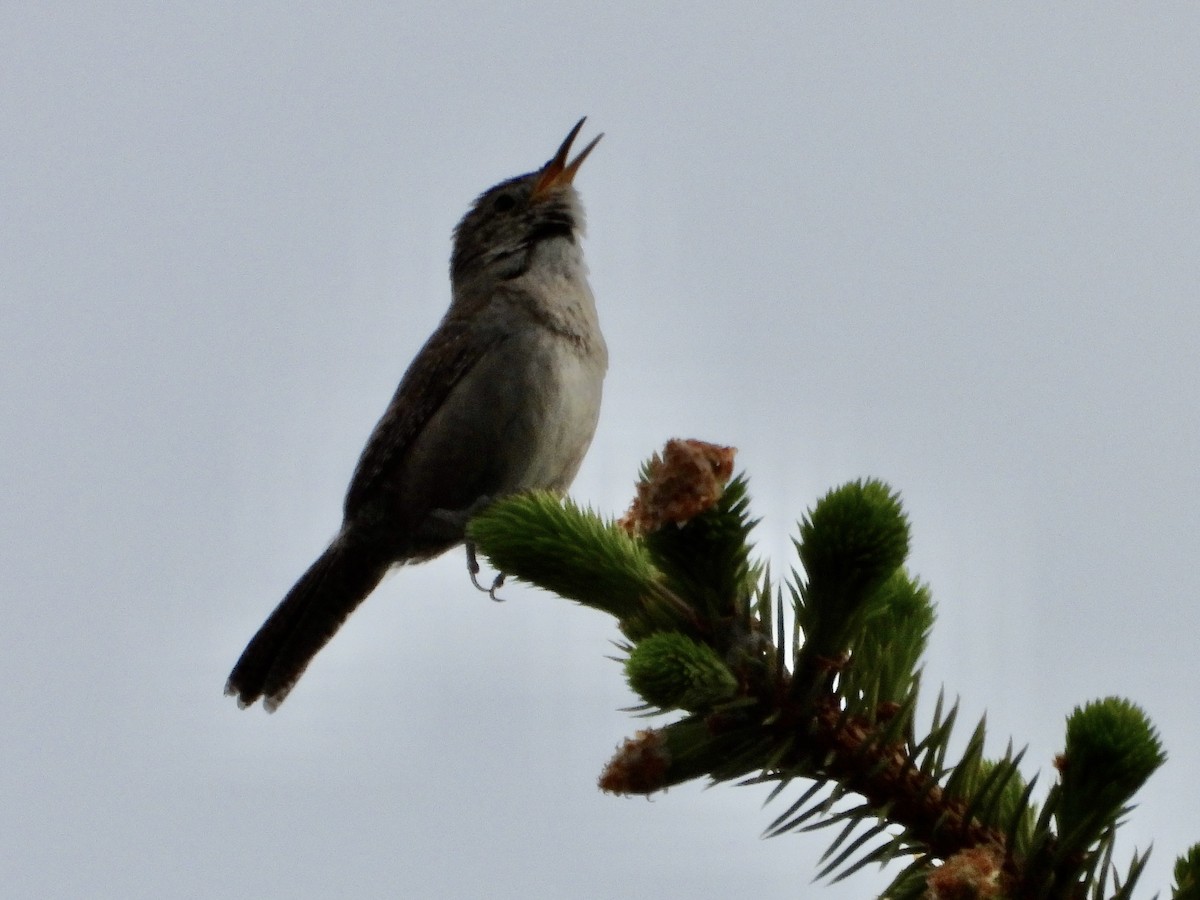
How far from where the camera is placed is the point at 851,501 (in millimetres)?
1576

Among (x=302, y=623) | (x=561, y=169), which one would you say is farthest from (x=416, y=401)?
(x=561, y=169)

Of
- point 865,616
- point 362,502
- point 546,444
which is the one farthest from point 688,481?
point 362,502

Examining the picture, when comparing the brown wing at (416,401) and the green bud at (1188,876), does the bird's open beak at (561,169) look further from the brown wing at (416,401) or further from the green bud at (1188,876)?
the green bud at (1188,876)

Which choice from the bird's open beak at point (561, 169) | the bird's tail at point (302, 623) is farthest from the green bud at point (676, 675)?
the bird's open beak at point (561, 169)

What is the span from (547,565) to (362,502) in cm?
380

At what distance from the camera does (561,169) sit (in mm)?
6520

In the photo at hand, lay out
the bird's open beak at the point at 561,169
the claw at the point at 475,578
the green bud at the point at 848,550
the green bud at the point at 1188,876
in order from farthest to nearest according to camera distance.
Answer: the bird's open beak at the point at 561,169
the claw at the point at 475,578
the green bud at the point at 848,550
the green bud at the point at 1188,876

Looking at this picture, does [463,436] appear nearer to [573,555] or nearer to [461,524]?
[461,524]

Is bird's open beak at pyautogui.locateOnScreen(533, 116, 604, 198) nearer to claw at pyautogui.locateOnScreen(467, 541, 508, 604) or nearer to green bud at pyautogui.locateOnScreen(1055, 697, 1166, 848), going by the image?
claw at pyautogui.locateOnScreen(467, 541, 508, 604)

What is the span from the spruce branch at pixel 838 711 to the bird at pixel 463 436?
120 inches

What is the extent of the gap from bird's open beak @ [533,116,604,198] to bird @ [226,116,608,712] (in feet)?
1.37

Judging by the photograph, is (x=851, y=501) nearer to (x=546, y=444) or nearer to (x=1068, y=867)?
(x=1068, y=867)

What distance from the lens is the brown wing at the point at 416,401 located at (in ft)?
17.6

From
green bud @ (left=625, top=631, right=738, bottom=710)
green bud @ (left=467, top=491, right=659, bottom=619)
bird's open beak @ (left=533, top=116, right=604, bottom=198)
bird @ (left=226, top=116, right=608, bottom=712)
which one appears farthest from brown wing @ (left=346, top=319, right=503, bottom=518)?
green bud @ (left=625, top=631, right=738, bottom=710)
